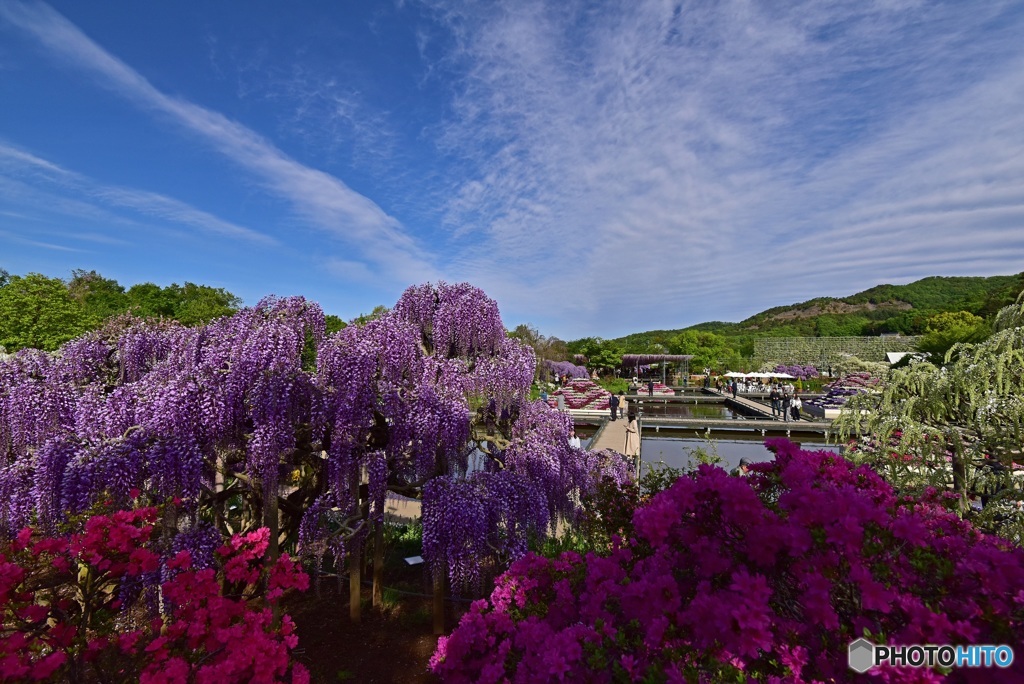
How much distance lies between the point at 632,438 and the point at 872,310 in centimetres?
10180

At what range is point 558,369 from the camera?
3681 centimetres

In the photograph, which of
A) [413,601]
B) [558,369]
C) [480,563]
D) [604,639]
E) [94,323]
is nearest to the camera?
[604,639]

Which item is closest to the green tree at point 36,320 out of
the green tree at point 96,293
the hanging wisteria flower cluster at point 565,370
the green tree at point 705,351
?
the green tree at point 96,293

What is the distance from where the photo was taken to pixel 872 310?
89938mm

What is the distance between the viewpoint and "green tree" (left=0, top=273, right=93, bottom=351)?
15.9 m

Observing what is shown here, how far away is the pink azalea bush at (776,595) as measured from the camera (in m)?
1.56

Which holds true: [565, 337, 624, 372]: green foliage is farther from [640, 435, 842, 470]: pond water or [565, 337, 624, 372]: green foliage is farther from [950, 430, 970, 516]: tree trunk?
[950, 430, 970, 516]: tree trunk

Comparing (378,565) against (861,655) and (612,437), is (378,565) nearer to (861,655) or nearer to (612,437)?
(861,655)

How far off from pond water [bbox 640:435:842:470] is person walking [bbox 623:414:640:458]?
0.79ft

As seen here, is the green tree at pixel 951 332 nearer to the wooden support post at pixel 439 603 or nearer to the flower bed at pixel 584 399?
the flower bed at pixel 584 399

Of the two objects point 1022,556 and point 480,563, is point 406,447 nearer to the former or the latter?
point 480,563

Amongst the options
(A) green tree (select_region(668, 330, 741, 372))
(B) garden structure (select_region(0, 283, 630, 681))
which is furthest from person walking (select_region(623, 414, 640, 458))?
(A) green tree (select_region(668, 330, 741, 372))

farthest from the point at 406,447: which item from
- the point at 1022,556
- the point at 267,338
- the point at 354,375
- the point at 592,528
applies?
the point at 1022,556

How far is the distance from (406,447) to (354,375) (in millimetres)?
1207
